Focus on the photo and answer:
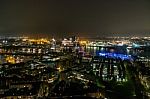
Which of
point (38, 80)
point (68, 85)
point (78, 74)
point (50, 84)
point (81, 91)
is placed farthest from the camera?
point (78, 74)

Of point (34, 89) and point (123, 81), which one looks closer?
point (34, 89)

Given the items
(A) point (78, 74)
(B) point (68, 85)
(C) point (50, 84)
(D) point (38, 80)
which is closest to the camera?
(B) point (68, 85)

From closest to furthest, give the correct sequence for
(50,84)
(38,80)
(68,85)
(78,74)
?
(68,85) < (50,84) < (38,80) < (78,74)

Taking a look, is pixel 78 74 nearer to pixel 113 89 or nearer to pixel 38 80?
pixel 38 80

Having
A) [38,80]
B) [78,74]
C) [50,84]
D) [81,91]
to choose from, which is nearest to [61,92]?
[81,91]

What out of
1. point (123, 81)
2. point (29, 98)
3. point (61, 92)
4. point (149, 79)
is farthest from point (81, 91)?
point (149, 79)

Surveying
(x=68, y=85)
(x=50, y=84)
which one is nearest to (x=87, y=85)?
(x=68, y=85)

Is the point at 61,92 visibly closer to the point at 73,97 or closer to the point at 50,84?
the point at 73,97

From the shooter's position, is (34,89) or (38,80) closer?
(34,89)

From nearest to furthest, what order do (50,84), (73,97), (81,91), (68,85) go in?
(73,97)
(81,91)
(68,85)
(50,84)
